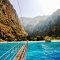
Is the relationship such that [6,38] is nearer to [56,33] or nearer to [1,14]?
[1,14]

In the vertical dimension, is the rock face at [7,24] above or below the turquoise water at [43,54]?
above

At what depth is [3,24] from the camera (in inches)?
4899

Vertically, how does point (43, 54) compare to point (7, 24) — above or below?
below

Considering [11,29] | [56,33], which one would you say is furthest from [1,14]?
[56,33]

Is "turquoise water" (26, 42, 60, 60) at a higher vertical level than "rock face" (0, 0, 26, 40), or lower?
lower

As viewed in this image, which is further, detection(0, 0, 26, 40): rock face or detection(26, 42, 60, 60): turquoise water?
detection(0, 0, 26, 40): rock face

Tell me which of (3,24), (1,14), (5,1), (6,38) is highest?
(5,1)

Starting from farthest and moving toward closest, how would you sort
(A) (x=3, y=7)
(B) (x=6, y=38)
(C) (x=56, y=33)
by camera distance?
(C) (x=56, y=33), (A) (x=3, y=7), (B) (x=6, y=38)

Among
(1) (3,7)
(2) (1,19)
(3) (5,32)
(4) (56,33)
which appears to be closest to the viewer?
(3) (5,32)

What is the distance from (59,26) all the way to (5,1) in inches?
2993

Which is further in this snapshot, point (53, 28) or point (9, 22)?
point (53, 28)

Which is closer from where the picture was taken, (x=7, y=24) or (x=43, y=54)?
(x=43, y=54)

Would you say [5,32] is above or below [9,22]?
below

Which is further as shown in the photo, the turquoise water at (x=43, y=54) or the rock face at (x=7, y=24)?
the rock face at (x=7, y=24)
